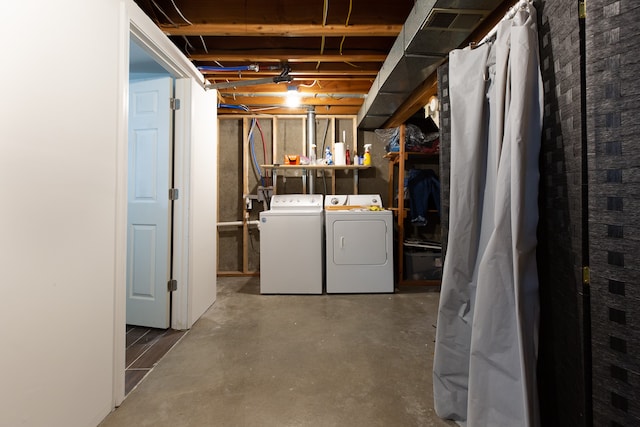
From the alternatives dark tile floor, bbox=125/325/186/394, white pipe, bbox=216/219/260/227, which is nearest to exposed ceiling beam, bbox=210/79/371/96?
white pipe, bbox=216/219/260/227

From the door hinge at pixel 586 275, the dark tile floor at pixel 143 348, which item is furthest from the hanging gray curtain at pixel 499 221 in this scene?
the dark tile floor at pixel 143 348

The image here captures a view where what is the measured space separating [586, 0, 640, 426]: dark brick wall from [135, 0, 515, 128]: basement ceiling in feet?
3.11

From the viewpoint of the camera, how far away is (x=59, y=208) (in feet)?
3.32

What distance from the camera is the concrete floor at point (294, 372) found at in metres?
1.26

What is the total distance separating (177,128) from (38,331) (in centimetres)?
159

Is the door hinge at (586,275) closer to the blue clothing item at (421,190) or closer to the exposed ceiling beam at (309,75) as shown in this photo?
the exposed ceiling beam at (309,75)

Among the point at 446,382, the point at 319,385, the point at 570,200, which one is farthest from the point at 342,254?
the point at 570,200

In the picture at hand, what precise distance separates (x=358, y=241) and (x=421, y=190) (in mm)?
1109

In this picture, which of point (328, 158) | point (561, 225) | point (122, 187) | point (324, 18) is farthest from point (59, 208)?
point (328, 158)

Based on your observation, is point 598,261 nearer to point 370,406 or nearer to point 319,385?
point 370,406

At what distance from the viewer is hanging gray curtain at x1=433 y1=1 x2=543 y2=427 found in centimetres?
84

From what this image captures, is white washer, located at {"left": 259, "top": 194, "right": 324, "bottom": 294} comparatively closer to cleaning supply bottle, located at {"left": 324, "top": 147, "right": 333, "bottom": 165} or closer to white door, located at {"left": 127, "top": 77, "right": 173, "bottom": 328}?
cleaning supply bottle, located at {"left": 324, "top": 147, "right": 333, "bottom": 165}

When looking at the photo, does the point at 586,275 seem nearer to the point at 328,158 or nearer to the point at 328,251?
the point at 328,251

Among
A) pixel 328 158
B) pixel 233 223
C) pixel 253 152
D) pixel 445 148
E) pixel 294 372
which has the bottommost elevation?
pixel 294 372
